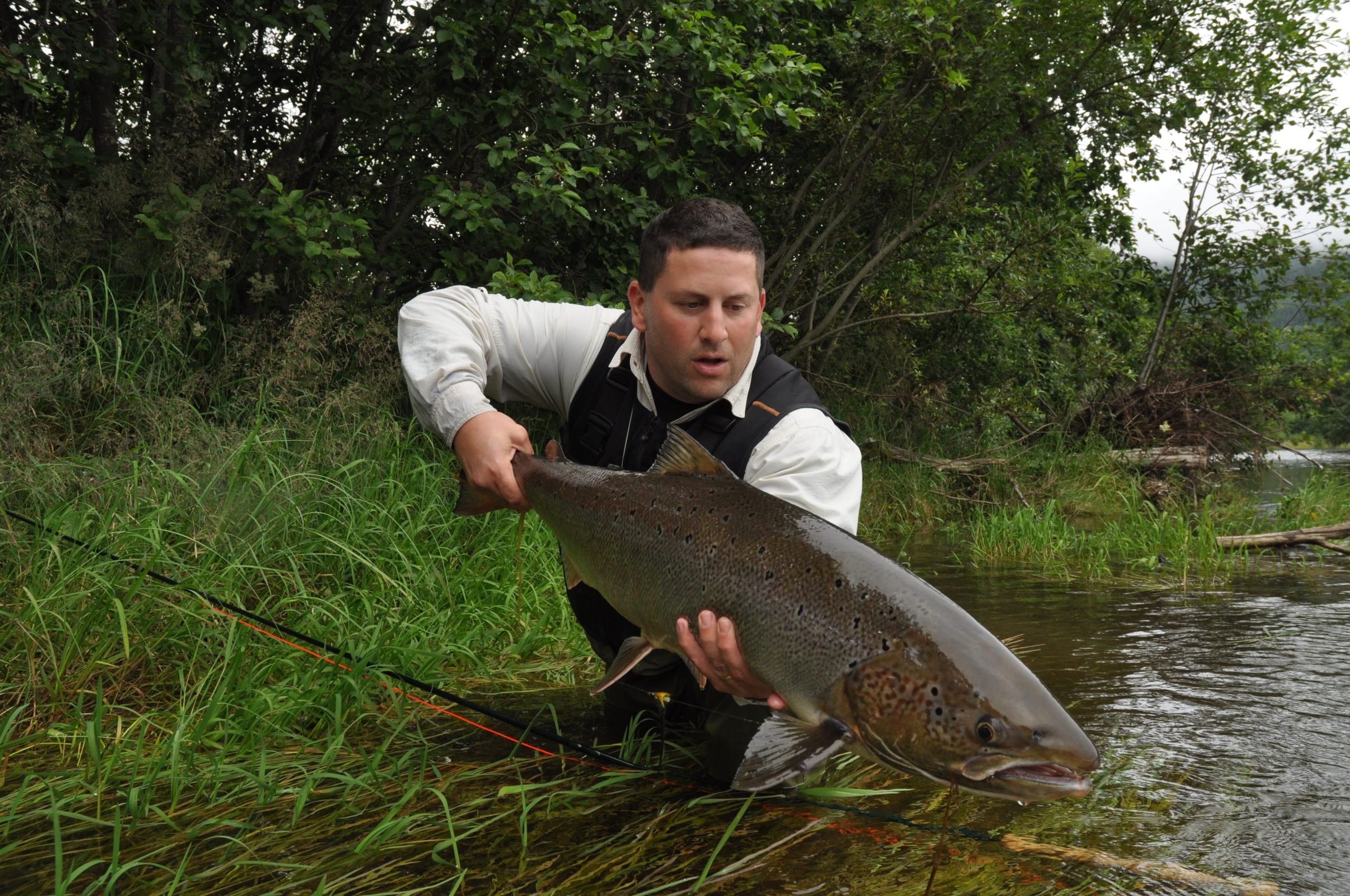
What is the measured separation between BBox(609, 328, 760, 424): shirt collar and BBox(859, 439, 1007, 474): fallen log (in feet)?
29.1

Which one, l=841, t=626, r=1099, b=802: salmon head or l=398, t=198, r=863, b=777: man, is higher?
l=398, t=198, r=863, b=777: man

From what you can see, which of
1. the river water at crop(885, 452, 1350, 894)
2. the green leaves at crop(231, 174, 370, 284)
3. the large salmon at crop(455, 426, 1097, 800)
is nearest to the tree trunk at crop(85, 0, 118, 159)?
the green leaves at crop(231, 174, 370, 284)

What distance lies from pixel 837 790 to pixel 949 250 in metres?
10.1

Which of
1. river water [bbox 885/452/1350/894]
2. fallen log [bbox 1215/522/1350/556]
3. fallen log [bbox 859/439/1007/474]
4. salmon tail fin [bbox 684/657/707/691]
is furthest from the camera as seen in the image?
fallen log [bbox 859/439/1007/474]

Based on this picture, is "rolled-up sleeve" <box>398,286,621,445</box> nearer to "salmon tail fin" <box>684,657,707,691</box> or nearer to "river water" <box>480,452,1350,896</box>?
"salmon tail fin" <box>684,657,707,691</box>

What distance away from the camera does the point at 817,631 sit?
225 cm

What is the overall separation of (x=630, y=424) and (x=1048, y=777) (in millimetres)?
2046

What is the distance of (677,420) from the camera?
10.7ft

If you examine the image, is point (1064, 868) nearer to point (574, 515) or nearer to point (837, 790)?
point (837, 790)

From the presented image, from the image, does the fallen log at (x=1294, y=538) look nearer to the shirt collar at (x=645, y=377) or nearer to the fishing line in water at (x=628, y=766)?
the fishing line in water at (x=628, y=766)

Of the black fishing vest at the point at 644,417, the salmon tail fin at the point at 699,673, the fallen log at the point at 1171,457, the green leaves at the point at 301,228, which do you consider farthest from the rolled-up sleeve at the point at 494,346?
the fallen log at the point at 1171,457

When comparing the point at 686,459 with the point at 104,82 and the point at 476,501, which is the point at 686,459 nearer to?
the point at 476,501

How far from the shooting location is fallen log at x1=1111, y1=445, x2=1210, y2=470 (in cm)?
1320

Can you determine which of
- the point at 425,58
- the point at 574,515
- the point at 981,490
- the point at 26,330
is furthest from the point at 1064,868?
the point at 981,490
